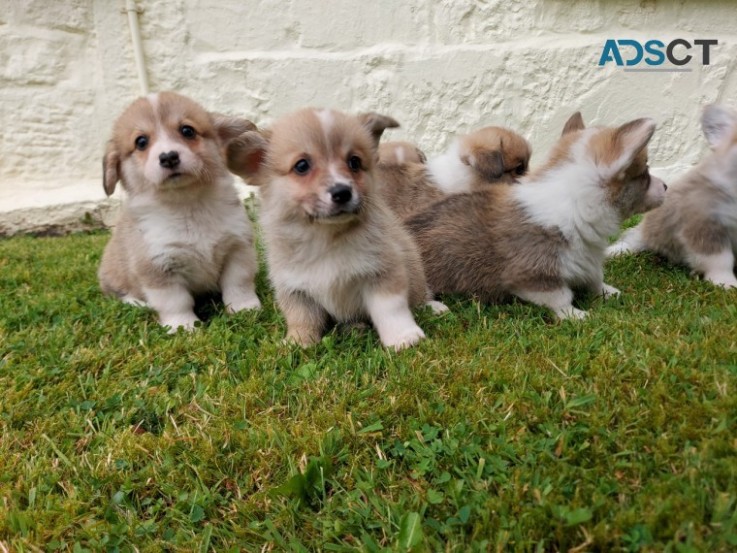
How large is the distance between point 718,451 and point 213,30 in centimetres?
723

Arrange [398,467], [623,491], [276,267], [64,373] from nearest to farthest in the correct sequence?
[623,491] < [398,467] < [64,373] < [276,267]

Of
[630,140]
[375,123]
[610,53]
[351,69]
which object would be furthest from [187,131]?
[610,53]

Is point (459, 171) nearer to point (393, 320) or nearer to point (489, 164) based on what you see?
point (489, 164)

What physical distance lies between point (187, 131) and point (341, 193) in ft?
4.64

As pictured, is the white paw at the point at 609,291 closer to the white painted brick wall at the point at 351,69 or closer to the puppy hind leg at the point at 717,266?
the puppy hind leg at the point at 717,266

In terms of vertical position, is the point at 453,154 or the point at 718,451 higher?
the point at 718,451

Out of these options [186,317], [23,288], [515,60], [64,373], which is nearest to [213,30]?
[515,60]

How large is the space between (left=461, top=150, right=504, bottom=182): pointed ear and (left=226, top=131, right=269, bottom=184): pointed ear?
239 centimetres

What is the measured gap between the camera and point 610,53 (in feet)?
21.5

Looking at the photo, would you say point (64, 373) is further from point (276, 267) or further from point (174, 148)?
point (174, 148)

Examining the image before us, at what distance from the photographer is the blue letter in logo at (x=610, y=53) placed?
654 cm

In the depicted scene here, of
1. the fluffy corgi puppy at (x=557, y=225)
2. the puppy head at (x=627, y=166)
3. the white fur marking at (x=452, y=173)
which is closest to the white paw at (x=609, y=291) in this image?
the fluffy corgi puppy at (x=557, y=225)

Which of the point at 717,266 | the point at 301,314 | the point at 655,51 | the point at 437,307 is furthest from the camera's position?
the point at 655,51

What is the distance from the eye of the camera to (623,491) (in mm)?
1642
